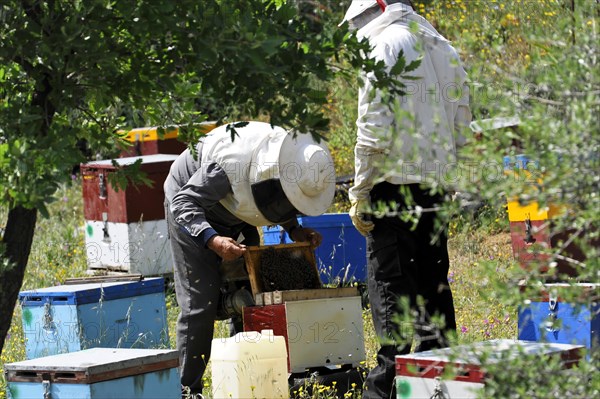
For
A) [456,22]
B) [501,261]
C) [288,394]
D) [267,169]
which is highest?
[456,22]

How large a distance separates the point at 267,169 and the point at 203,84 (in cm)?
163

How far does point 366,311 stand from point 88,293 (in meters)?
1.96

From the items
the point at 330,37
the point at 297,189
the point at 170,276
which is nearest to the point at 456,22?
the point at 170,276

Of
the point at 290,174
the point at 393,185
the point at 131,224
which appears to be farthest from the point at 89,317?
the point at 131,224

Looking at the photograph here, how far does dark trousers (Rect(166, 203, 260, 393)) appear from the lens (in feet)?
15.9

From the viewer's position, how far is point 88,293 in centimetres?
507

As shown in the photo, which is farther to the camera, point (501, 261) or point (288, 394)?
point (501, 261)

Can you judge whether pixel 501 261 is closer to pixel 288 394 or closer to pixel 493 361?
pixel 288 394

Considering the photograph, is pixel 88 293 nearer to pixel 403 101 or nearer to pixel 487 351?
pixel 403 101

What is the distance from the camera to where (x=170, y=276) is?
7453mm

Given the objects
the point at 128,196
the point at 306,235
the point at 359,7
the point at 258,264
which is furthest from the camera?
the point at 128,196

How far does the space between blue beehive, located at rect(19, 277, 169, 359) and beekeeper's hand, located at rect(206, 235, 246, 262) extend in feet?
2.34

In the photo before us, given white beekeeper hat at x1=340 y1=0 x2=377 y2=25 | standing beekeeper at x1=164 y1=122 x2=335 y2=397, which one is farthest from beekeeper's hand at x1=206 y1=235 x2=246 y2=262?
white beekeeper hat at x1=340 y1=0 x2=377 y2=25

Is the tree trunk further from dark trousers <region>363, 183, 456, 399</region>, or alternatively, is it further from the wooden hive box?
the wooden hive box
